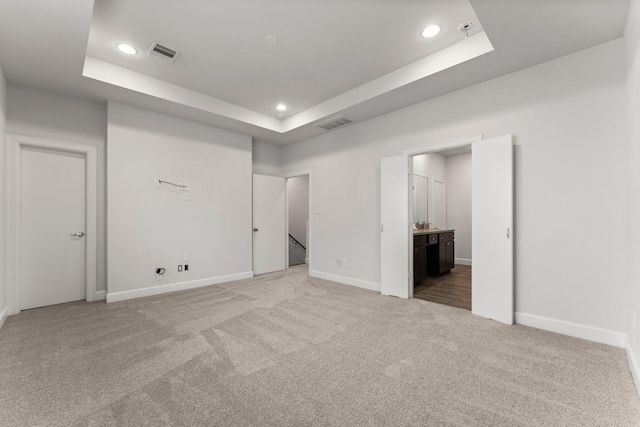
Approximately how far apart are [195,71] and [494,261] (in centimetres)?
431

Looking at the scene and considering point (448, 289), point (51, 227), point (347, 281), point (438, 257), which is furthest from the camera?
point (438, 257)

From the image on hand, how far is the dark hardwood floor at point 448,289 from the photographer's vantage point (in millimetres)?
3836

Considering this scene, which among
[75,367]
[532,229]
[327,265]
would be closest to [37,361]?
[75,367]

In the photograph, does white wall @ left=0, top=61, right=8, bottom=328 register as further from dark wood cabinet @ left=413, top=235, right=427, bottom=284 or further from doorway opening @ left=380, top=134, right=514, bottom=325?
dark wood cabinet @ left=413, top=235, right=427, bottom=284

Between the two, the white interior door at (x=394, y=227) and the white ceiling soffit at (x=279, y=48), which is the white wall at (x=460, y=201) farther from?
the white ceiling soffit at (x=279, y=48)

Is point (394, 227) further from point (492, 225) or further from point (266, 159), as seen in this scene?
point (266, 159)

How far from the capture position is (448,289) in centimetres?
447

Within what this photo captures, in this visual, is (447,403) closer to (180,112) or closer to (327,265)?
(327,265)

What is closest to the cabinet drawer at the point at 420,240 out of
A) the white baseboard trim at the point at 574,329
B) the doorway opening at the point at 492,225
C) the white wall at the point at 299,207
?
the doorway opening at the point at 492,225

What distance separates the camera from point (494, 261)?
3.10 metres

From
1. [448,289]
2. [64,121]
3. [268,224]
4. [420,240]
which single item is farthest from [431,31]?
[64,121]

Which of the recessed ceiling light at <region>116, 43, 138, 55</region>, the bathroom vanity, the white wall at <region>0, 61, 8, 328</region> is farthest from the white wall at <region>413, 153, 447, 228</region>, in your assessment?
the white wall at <region>0, 61, 8, 328</region>

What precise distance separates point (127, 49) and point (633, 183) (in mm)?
4870

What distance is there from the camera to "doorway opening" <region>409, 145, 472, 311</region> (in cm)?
460
